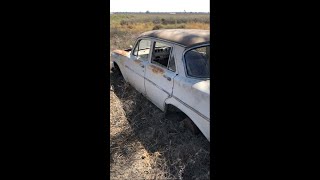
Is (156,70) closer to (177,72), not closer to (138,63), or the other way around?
(177,72)

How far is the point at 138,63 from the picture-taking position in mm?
4961

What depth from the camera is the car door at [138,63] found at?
4855 mm

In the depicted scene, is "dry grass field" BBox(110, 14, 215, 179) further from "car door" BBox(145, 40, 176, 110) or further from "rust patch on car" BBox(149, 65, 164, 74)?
"rust patch on car" BBox(149, 65, 164, 74)

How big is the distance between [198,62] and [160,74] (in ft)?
2.11

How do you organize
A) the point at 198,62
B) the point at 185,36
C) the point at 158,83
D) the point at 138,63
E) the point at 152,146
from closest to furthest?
1. the point at 152,146
2. the point at 198,62
3. the point at 185,36
4. the point at 158,83
5. the point at 138,63

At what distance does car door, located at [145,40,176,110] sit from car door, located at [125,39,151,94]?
18 cm

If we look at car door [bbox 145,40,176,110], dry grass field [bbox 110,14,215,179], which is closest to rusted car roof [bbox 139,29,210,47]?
car door [bbox 145,40,176,110]

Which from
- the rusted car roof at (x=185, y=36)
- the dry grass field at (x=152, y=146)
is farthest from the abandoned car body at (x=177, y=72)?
the dry grass field at (x=152, y=146)

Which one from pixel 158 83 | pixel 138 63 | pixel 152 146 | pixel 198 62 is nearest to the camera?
pixel 152 146

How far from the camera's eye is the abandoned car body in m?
3.38

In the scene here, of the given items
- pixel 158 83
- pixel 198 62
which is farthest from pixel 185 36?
pixel 158 83
